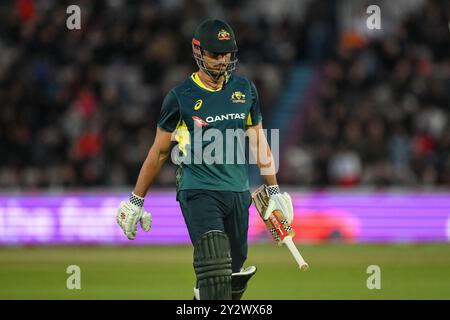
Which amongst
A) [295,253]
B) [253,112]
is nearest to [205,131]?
[253,112]

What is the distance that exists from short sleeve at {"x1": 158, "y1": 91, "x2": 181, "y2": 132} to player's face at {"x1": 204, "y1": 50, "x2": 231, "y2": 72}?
379mm

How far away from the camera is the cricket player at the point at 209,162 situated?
812 centimetres

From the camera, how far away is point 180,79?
867 inches

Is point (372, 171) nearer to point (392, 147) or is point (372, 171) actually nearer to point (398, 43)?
point (392, 147)

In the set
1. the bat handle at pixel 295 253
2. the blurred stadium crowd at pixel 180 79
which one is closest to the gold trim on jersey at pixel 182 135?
the bat handle at pixel 295 253

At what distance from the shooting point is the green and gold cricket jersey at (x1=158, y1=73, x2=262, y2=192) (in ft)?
26.8

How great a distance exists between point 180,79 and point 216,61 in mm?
13832

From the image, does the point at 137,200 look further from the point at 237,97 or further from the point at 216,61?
the point at 216,61

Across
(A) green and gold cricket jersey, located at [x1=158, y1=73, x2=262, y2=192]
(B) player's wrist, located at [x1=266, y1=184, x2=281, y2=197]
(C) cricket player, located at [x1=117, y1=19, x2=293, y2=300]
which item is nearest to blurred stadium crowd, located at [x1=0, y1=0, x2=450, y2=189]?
(B) player's wrist, located at [x1=266, y1=184, x2=281, y2=197]

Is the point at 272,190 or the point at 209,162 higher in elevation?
the point at 209,162

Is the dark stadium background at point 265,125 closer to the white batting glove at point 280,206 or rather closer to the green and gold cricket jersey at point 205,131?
the white batting glove at point 280,206

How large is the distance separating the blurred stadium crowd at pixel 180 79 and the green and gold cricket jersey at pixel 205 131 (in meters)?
11.8

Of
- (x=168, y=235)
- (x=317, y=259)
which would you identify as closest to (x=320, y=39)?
(x=168, y=235)

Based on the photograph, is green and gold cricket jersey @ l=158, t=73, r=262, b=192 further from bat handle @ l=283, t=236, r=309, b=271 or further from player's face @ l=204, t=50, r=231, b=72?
bat handle @ l=283, t=236, r=309, b=271
